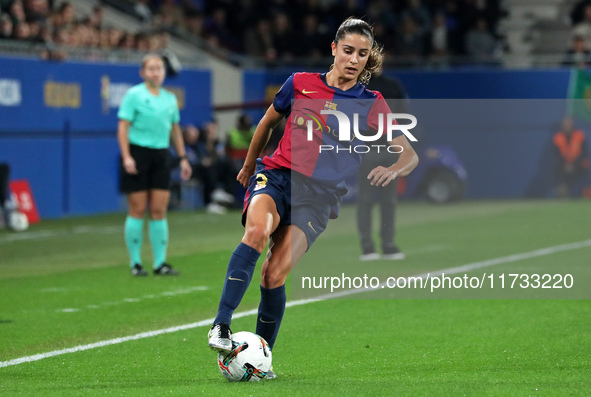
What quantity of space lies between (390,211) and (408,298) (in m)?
2.74

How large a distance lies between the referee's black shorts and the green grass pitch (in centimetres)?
89

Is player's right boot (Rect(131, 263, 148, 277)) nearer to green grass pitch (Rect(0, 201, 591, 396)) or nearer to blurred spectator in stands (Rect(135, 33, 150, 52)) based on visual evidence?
green grass pitch (Rect(0, 201, 591, 396))

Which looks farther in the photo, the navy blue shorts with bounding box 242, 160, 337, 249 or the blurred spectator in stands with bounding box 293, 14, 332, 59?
the blurred spectator in stands with bounding box 293, 14, 332, 59

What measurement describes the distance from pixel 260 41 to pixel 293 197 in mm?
19735

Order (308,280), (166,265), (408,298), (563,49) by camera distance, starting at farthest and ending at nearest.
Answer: (563,49), (166,265), (308,280), (408,298)

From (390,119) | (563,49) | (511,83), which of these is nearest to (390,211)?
(390,119)

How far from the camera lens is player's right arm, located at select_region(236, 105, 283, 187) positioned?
19.6 feet

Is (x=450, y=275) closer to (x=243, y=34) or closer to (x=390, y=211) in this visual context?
(x=390, y=211)

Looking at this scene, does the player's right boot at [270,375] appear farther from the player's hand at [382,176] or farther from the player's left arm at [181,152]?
the player's left arm at [181,152]

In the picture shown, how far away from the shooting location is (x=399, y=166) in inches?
235

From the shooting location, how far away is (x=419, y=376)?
5801mm

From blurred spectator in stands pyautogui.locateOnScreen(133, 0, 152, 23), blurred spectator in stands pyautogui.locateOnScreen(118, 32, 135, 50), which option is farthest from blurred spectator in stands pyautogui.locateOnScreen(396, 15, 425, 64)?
blurred spectator in stands pyautogui.locateOnScreen(118, 32, 135, 50)

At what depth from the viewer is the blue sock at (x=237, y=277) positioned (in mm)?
5543

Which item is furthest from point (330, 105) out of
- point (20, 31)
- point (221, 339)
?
point (20, 31)
